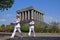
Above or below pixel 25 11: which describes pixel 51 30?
below

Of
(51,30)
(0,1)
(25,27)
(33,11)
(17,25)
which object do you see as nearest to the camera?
(17,25)

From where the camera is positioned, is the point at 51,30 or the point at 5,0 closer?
the point at 5,0

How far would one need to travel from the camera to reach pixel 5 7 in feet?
102

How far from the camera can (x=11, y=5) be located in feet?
102

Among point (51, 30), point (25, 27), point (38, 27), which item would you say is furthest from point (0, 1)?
point (51, 30)

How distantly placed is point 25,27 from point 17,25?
21801 millimetres

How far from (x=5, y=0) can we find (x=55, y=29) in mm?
19364

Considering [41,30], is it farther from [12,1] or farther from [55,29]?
[12,1]

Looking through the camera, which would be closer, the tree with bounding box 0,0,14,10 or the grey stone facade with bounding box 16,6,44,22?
the tree with bounding box 0,0,14,10

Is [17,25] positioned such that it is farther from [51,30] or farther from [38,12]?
[38,12]

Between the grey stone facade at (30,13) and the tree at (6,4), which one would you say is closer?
the tree at (6,4)

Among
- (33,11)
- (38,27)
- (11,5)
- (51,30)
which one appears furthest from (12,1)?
(33,11)

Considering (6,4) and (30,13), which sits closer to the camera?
(6,4)

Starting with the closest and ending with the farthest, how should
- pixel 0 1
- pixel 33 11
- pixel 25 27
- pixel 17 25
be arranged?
pixel 17 25 < pixel 0 1 < pixel 25 27 < pixel 33 11
